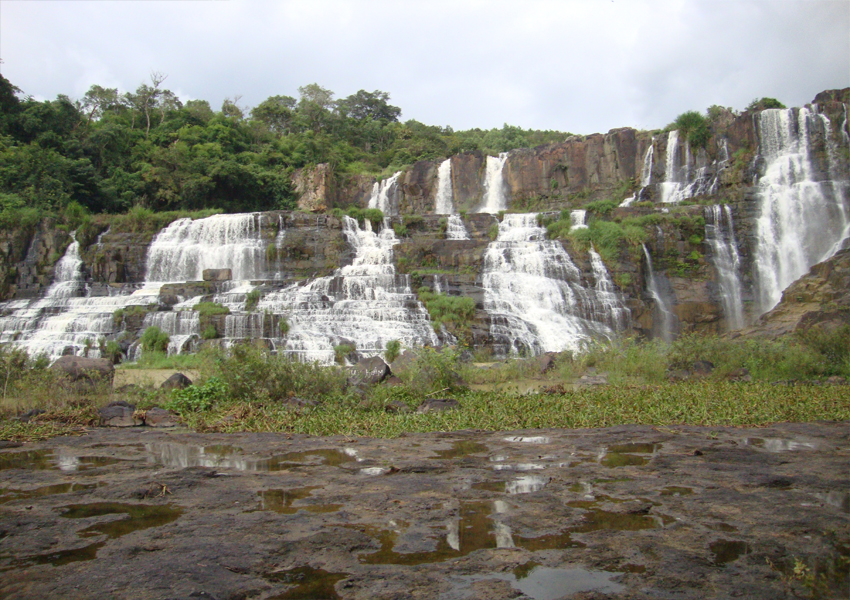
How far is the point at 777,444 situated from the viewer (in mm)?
5742

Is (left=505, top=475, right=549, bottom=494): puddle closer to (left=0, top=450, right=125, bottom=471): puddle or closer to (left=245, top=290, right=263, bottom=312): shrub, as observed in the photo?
(left=0, top=450, right=125, bottom=471): puddle

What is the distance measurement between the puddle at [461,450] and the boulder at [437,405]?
1.97 meters

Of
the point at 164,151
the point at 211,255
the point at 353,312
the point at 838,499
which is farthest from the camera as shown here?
the point at 164,151

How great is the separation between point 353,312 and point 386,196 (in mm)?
19238

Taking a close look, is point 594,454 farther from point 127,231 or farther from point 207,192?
point 207,192

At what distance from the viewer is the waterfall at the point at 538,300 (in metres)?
18.9

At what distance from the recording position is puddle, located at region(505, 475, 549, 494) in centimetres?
425

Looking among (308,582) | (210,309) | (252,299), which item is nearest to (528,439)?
(308,582)

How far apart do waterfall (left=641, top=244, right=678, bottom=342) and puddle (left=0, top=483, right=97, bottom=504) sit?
20102 mm

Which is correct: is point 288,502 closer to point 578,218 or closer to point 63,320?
point 63,320

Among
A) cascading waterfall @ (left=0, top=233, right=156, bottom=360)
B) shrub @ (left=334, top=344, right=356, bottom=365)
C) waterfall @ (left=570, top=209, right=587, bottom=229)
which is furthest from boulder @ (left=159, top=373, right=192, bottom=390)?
waterfall @ (left=570, top=209, right=587, bottom=229)

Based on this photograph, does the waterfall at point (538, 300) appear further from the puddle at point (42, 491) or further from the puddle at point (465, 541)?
the puddle at point (465, 541)

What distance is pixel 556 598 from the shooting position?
254 centimetres

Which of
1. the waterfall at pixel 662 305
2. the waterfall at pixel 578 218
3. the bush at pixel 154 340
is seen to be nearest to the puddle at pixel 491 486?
Result: the bush at pixel 154 340
